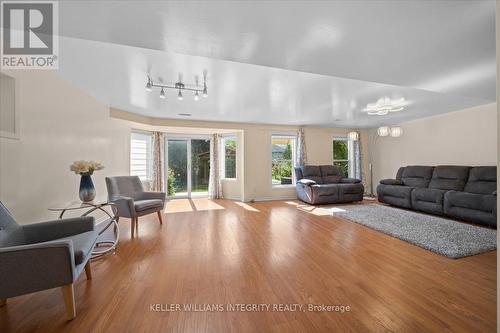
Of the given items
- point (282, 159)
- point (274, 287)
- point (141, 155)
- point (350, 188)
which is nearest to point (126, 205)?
point (274, 287)

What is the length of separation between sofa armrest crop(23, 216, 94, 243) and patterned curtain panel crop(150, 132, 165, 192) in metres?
3.87

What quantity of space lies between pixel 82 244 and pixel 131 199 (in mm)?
1396

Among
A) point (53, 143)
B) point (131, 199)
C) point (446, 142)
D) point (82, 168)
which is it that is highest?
point (446, 142)

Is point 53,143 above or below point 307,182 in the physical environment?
above

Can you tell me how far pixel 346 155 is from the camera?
706cm

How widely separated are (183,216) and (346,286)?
326 cm

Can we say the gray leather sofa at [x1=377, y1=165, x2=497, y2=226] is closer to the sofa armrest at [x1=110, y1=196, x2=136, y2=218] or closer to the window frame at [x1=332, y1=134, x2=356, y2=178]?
the window frame at [x1=332, y1=134, x2=356, y2=178]

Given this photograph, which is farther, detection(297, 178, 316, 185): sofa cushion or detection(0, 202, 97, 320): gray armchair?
detection(297, 178, 316, 185): sofa cushion

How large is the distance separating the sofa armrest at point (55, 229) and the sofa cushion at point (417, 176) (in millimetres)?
6353

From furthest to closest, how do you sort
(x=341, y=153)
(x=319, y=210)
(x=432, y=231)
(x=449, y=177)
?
(x=341, y=153) → (x=319, y=210) → (x=449, y=177) → (x=432, y=231)

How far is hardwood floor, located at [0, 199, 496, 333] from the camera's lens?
4.47ft

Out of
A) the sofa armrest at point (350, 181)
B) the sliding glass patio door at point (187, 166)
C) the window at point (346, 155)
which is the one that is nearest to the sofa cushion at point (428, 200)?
the sofa armrest at point (350, 181)

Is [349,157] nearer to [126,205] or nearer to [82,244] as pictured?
[126,205]

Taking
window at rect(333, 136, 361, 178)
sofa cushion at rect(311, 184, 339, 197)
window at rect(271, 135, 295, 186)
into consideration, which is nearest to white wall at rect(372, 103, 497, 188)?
window at rect(333, 136, 361, 178)
